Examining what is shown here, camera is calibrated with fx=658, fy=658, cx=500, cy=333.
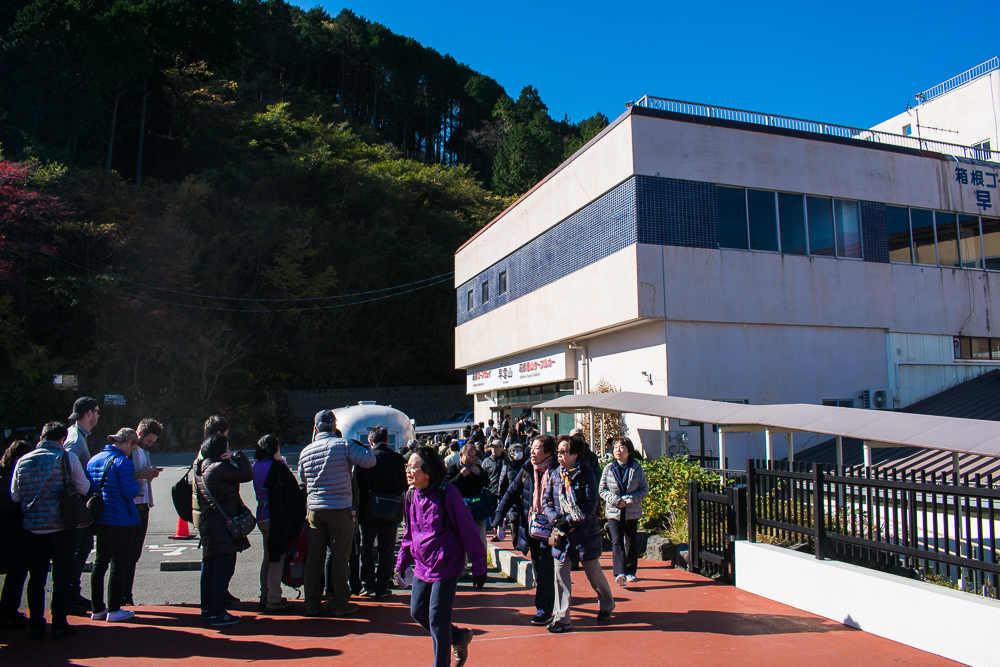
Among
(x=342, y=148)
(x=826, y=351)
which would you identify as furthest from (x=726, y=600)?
(x=342, y=148)

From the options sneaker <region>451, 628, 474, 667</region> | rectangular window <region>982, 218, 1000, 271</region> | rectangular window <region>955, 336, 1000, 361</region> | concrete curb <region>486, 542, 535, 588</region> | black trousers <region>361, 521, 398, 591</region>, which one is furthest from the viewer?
rectangular window <region>982, 218, 1000, 271</region>

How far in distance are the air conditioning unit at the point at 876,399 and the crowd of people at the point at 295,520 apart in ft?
36.7

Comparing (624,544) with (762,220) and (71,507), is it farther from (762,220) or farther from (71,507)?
(762,220)

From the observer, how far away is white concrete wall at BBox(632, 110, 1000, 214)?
49.6 ft

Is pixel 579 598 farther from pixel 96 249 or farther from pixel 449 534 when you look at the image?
pixel 96 249

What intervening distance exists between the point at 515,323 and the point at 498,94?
173 feet

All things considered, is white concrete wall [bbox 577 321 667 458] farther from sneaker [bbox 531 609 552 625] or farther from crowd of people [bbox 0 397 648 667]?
sneaker [bbox 531 609 552 625]

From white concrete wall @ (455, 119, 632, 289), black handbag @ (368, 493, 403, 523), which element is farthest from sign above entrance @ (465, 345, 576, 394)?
black handbag @ (368, 493, 403, 523)

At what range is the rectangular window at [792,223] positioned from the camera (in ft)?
52.2

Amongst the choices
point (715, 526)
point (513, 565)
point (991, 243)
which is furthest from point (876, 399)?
point (513, 565)

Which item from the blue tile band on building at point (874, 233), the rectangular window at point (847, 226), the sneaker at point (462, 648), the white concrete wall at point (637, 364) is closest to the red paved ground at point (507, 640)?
the sneaker at point (462, 648)

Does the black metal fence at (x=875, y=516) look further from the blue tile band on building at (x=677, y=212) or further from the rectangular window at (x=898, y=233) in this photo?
the rectangular window at (x=898, y=233)

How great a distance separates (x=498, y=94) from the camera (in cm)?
6869

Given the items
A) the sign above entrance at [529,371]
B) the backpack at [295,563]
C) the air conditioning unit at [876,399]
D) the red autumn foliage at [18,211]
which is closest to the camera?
the backpack at [295,563]
